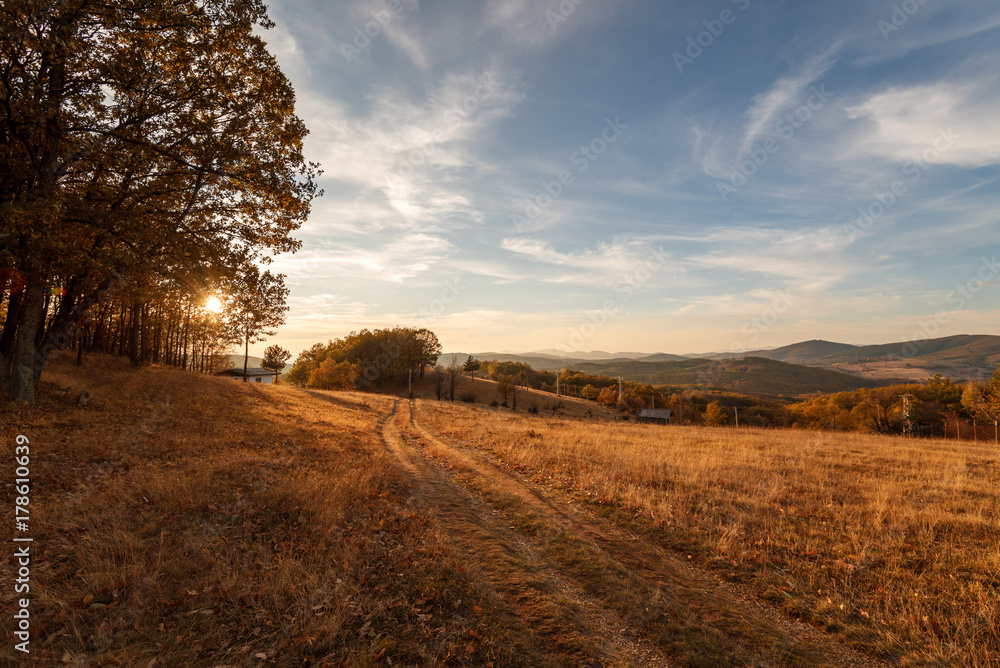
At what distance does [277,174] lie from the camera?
15.5m

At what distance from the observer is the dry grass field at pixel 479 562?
5309 millimetres

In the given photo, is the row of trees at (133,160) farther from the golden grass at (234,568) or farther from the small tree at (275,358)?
the small tree at (275,358)

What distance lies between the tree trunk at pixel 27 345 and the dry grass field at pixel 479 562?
1.16m

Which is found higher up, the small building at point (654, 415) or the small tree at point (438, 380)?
the small tree at point (438, 380)

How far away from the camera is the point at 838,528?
9.44m

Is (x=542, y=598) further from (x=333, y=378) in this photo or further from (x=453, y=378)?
(x=453, y=378)

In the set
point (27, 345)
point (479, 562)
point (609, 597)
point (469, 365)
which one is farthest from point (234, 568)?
point (469, 365)

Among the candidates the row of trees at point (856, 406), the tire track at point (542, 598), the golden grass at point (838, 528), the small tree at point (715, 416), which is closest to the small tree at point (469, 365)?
the row of trees at point (856, 406)

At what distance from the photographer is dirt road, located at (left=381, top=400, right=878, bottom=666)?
5.42 metres

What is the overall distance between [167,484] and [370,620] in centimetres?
681

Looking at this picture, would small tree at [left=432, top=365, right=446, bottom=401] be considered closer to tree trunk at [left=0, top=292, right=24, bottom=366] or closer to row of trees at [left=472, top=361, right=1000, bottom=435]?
row of trees at [left=472, top=361, right=1000, bottom=435]

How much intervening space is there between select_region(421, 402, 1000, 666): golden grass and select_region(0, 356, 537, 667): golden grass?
4.94 m

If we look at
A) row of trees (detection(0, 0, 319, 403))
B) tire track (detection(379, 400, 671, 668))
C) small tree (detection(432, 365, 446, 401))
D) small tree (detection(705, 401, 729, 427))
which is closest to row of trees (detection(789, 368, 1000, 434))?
small tree (detection(705, 401, 729, 427))

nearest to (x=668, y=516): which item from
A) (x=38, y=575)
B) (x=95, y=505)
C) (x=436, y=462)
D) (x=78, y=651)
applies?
(x=436, y=462)
